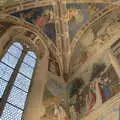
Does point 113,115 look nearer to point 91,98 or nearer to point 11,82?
point 91,98

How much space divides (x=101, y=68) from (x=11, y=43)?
9.91ft

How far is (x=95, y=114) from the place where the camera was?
28.8ft

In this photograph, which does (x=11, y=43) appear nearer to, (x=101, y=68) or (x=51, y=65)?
(x=51, y=65)

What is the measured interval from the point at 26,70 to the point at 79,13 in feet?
8.80

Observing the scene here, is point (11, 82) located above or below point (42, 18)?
below

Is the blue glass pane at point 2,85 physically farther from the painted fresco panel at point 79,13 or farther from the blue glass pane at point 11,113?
the painted fresco panel at point 79,13

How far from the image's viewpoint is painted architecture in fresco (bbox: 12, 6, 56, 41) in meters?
11.8

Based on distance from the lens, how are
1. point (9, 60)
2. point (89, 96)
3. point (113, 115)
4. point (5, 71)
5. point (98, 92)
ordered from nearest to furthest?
point (113, 115)
point (98, 92)
point (89, 96)
point (5, 71)
point (9, 60)

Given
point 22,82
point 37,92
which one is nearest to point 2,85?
point 22,82

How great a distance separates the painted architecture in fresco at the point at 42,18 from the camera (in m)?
11.8

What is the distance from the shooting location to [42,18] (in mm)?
11922

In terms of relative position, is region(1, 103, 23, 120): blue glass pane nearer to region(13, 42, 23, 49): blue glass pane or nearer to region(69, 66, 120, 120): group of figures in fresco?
region(69, 66, 120, 120): group of figures in fresco

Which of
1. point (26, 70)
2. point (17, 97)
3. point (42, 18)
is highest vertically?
point (42, 18)

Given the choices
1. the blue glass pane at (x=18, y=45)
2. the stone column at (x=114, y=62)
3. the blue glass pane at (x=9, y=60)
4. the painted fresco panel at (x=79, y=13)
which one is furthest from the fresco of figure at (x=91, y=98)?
the blue glass pane at (x=18, y=45)
